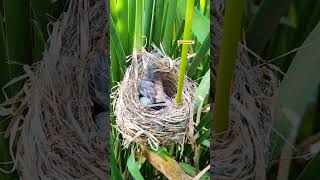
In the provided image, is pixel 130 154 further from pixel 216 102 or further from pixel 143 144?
pixel 216 102

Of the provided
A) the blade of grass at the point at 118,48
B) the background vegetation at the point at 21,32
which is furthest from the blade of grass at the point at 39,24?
the blade of grass at the point at 118,48

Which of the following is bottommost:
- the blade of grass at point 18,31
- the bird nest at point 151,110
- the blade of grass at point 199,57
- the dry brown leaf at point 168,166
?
the dry brown leaf at point 168,166

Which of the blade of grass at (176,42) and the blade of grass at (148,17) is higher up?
the blade of grass at (148,17)

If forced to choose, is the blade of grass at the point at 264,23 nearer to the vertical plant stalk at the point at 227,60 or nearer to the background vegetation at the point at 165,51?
the vertical plant stalk at the point at 227,60

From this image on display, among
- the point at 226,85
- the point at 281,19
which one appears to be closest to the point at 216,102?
the point at 226,85

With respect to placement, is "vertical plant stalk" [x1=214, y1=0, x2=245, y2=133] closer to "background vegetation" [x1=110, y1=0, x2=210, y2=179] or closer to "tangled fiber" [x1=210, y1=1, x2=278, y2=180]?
"tangled fiber" [x1=210, y1=1, x2=278, y2=180]

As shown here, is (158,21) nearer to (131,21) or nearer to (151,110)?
(131,21)

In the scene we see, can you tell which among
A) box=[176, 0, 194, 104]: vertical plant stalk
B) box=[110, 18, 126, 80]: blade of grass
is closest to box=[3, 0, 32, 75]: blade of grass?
box=[110, 18, 126, 80]: blade of grass

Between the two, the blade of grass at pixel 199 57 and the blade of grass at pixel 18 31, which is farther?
the blade of grass at pixel 199 57
